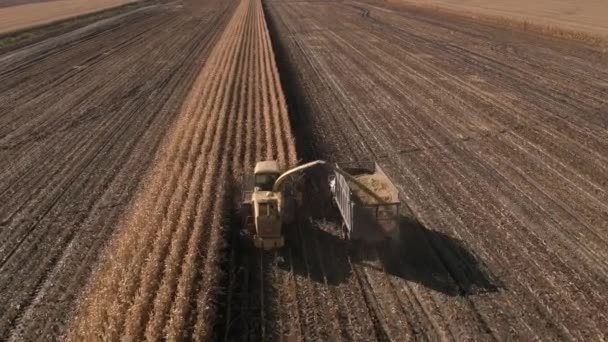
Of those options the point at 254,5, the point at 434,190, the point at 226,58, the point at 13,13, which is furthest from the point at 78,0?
the point at 434,190

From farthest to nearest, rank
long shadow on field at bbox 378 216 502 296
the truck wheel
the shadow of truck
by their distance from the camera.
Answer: the truck wheel → the shadow of truck → long shadow on field at bbox 378 216 502 296

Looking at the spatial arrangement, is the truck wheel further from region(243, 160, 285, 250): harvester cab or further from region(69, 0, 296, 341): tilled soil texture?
region(69, 0, 296, 341): tilled soil texture

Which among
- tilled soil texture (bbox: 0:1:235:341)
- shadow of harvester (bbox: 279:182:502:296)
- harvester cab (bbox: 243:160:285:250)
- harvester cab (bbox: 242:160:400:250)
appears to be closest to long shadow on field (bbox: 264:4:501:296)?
shadow of harvester (bbox: 279:182:502:296)

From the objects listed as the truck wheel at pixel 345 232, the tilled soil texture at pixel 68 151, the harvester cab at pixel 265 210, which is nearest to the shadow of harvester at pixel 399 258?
the truck wheel at pixel 345 232

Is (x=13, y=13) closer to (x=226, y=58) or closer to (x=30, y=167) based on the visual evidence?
(x=226, y=58)

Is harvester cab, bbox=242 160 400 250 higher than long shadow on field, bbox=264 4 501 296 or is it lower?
higher

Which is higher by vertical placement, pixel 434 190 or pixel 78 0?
pixel 78 0
